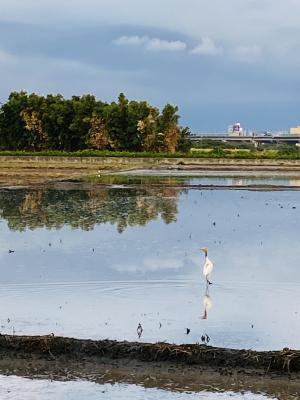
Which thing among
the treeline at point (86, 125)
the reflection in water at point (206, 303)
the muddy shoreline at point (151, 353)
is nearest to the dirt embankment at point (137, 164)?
the treeline at point (86, 125)

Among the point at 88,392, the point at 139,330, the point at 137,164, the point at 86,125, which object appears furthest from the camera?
the point at 86,125

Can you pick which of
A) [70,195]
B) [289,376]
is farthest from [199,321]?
[70,195]

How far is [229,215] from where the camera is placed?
819 inches

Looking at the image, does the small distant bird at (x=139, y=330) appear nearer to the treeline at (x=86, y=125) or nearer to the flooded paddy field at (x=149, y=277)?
the flooded paddy field at (x=149, y=277)

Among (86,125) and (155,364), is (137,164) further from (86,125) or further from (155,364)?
(155,364)

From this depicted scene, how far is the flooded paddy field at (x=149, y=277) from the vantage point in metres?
8.12

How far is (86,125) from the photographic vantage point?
2527 inches

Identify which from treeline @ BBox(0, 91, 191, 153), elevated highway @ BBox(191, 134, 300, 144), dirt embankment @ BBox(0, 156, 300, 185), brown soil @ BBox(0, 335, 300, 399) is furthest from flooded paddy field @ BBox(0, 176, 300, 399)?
elevated highway @ BBox(191, 134, 300, 144)

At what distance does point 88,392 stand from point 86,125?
58510 mm

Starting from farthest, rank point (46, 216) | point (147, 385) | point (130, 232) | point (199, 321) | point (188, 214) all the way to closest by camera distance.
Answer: point (188, 214)
point (46, 216)
point (130, 232)
point (199, 321)
point (147, 385)

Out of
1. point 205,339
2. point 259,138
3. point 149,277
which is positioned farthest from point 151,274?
point 259,138

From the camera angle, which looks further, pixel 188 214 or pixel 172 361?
pixel 188 214

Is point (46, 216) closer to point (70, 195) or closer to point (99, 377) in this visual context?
point (70, 195)

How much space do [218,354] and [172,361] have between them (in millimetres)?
406
